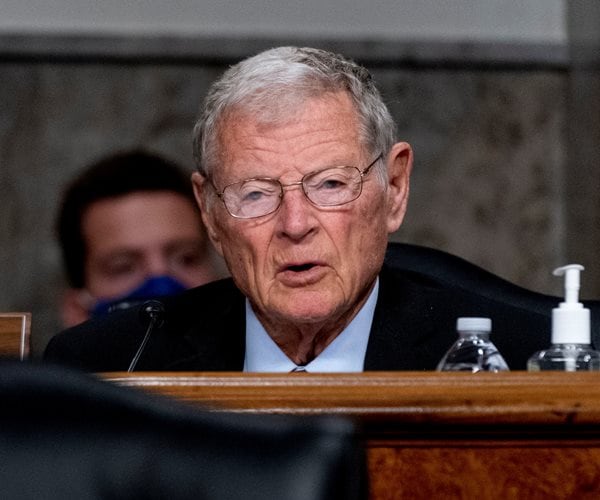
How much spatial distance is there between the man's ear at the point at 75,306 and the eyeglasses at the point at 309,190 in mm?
1165

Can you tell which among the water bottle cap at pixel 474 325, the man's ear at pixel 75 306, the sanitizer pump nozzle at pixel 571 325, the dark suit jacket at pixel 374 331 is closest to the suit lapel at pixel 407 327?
the dark suit jacket at pixel 374 331

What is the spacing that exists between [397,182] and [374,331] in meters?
0.26

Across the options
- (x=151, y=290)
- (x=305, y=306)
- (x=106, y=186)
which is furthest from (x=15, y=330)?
(x=106, y=186)

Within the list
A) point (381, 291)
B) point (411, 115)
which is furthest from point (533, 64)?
point (381, 291)

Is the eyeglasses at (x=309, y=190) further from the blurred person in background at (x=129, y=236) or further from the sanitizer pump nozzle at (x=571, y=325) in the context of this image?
the blurred person in background at (x=129, y=236)

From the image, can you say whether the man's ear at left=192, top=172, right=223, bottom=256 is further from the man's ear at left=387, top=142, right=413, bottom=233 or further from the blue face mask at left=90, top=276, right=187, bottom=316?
the blue face mask at left=90, top=276, right=187, bottom=316

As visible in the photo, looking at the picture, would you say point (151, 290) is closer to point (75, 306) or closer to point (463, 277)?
point (75, 306)

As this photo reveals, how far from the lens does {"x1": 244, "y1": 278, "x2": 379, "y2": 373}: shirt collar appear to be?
2.51 meters

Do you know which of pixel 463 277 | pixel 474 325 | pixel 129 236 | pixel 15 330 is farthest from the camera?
pixel 129 236

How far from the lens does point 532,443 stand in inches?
66.6

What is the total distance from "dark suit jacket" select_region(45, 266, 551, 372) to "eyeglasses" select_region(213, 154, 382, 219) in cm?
21

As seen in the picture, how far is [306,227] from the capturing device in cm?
243

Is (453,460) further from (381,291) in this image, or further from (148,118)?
(148,118)

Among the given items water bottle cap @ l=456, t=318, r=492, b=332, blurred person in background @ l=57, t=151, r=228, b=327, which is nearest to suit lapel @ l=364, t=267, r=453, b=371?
water bottle cap @ l=456, t=318, r=492, b=332
